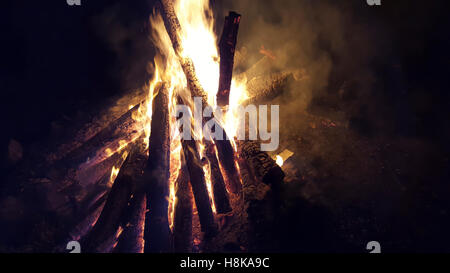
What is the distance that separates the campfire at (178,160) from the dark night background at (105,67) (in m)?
1.09

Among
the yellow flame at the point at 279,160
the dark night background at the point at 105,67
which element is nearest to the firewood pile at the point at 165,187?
the yellow flame at the point at 279,160

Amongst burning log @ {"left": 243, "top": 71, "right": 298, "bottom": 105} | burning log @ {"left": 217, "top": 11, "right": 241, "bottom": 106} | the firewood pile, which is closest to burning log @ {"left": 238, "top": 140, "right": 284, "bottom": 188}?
the firewood pile

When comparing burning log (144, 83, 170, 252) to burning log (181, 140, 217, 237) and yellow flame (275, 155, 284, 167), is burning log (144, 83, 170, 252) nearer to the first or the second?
burning log (181, 140, 217, 237)

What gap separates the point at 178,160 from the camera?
359 cm

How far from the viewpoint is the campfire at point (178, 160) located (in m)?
2.76

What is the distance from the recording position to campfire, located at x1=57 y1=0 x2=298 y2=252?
9.05 feet

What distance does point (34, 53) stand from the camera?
3.94 meters

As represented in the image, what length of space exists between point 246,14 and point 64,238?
652 cm

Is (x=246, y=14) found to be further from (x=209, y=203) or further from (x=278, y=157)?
(x=209, y=203)

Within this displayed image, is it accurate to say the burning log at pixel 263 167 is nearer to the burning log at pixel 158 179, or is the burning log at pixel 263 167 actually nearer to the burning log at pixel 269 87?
the burning log at pixel 158 179

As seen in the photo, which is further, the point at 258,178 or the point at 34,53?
the point at 34,53

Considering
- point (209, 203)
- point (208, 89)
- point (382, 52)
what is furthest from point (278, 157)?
point (382, 52)

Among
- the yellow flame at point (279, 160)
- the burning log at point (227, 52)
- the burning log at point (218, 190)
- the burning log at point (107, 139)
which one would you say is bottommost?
the burning log at point (218, 190)

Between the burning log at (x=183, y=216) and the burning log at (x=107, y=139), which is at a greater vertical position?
the burning log at (x=107, y=139)
